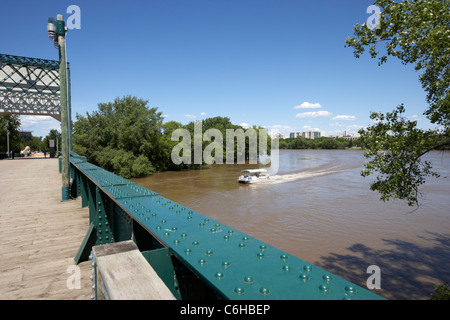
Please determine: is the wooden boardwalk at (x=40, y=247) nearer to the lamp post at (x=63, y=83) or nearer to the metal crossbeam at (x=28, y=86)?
the lamp post at (x=63, y=83)

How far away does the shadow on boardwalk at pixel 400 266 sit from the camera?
9992 mm

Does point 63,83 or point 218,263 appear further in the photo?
point 63,83

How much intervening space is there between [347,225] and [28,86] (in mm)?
31143

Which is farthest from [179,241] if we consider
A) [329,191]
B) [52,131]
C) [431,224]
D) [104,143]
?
[52,131]

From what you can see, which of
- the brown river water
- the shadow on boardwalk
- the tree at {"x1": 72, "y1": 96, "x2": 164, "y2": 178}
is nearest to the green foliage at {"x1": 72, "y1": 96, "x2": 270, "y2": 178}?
the tree at {"x1": 72, "y1": 96, "x2": 164, "y2": 178}

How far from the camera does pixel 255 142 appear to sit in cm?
6800

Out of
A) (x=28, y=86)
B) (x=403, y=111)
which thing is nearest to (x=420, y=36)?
(x=403, y=111)

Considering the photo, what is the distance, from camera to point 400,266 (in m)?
11.8

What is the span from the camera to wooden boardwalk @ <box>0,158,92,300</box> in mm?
4084

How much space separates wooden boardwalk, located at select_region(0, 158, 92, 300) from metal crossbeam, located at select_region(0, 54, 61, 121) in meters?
21.5

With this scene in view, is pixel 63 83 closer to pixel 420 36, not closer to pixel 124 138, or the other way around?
pixel 420 36

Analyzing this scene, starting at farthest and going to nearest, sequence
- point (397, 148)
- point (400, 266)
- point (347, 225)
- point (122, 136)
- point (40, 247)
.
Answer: point (122, 136), point (347, 225), point (400, 266), point (397, 148), point (40, 247)

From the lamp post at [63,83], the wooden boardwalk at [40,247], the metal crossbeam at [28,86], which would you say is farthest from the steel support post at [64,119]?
the metal crossbeam at [28,86]
